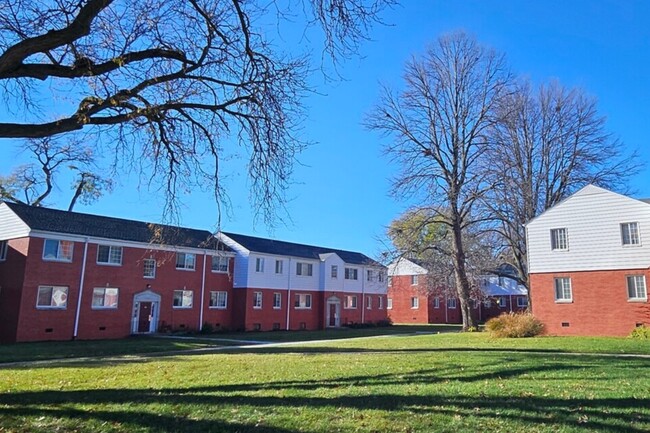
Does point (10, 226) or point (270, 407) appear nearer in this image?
point (270, 407)

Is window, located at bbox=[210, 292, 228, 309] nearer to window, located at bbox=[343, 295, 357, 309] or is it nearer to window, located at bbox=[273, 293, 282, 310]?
window, located at bbox=[273, 293, 282, 310]

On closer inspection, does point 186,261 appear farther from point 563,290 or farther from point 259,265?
point 563,290

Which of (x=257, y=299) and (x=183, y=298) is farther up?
(x=257, y=299)

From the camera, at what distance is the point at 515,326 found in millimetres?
25234

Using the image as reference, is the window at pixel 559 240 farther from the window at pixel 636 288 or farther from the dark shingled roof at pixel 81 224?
the dark shingled roof at pixel 81 224

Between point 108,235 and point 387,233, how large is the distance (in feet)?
58.1

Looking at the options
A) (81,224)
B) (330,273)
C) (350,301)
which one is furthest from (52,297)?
(350,301)

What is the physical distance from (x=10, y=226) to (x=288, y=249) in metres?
21.8

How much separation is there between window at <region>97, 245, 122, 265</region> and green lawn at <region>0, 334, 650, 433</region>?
18.5 metres

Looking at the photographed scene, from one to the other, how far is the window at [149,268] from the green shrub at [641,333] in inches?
1104

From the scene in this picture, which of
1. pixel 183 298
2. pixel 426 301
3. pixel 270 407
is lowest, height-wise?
pixel 270 407

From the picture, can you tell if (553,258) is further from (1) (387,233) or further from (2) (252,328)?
(2) (252,328)

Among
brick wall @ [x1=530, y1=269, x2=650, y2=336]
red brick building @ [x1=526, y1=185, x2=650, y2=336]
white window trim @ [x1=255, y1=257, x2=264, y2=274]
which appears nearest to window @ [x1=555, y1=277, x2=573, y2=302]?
red brick building @ [x1=526, y1=185, x2=650, y2=336]

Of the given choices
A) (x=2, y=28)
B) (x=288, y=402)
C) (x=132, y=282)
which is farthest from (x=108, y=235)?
(x=288, y=402)
